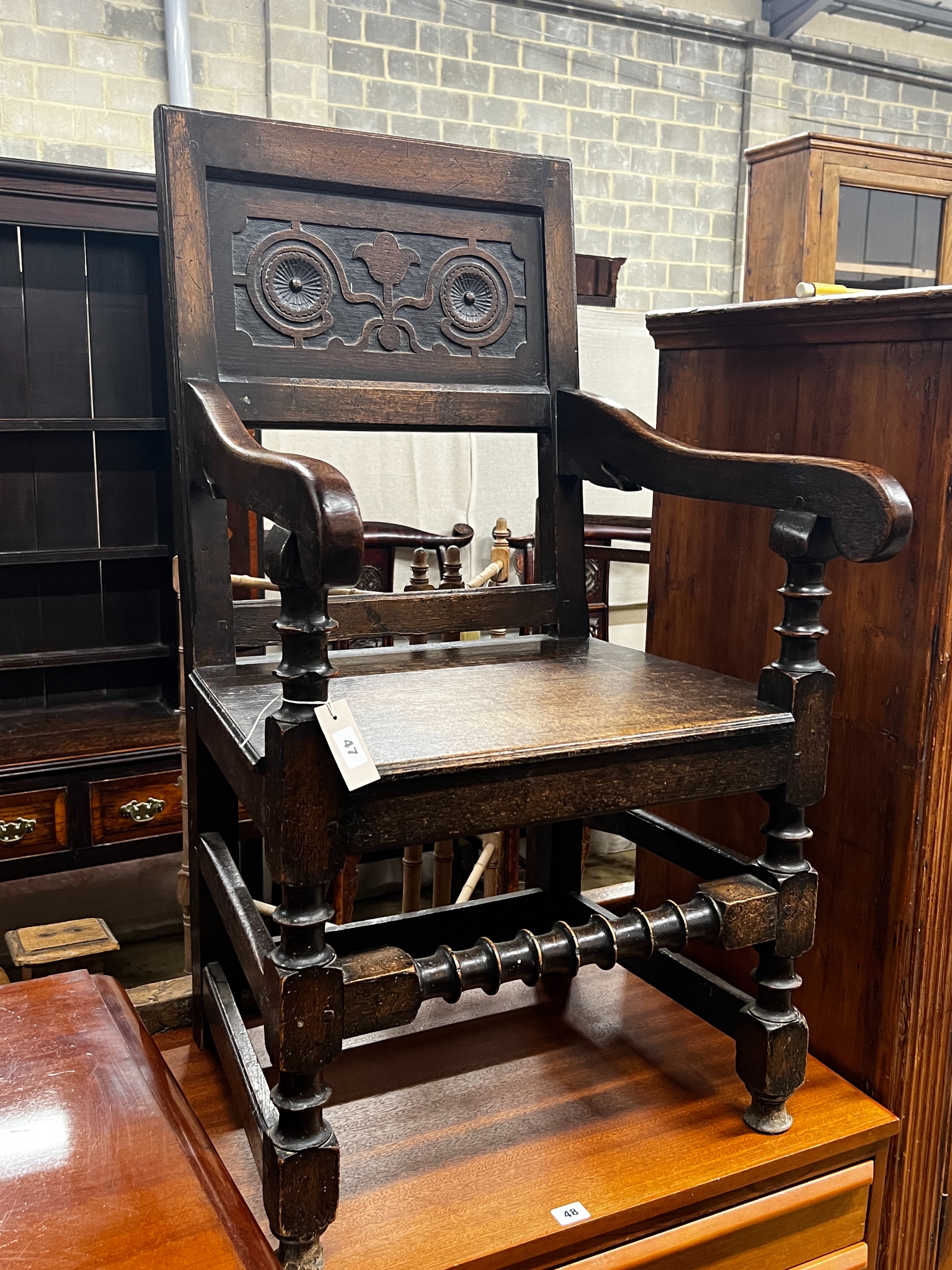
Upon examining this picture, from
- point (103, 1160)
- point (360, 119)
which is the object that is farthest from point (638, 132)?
point (103, 1160)

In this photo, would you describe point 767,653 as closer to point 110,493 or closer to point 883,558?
point 883,558

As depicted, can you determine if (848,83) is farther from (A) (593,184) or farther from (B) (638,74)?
(A) (593,184)

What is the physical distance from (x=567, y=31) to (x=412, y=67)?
86 centimetres

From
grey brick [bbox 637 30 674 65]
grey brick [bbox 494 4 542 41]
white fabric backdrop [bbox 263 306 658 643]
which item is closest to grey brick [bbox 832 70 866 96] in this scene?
grey brick [bbox 637 30 674 65]

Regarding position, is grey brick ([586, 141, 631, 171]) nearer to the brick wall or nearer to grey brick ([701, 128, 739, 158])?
the brick wall

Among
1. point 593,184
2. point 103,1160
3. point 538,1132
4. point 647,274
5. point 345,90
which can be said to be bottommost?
point 538,1132

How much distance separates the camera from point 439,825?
0.81m

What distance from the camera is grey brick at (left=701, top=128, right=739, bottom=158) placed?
5391 mm

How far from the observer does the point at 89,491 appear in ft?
8.96

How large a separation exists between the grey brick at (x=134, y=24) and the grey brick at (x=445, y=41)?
1144mm

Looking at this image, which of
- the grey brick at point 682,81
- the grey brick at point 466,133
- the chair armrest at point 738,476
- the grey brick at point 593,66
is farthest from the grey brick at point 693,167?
the chair armrest at point 738,476

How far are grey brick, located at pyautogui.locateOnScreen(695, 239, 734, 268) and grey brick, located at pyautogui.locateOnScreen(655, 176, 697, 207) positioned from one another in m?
0.20

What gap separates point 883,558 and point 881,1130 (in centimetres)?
58

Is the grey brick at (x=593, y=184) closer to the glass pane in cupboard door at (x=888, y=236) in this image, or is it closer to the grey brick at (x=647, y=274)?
the grey brick at (x=647, y=274)
